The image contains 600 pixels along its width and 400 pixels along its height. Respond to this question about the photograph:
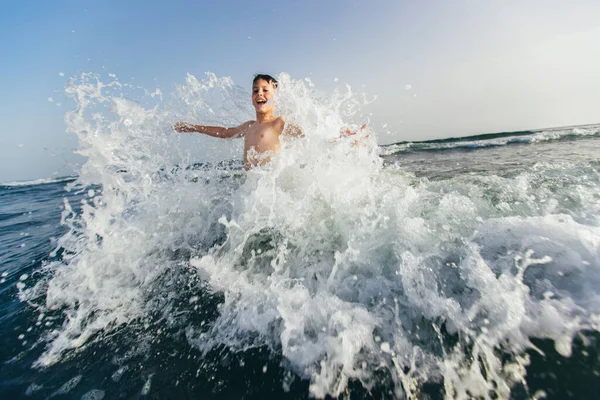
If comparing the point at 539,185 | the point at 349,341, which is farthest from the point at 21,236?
the point at 539,185

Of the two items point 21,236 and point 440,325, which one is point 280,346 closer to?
point 440,325

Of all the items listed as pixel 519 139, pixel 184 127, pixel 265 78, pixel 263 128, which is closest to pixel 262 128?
pixel 263 128

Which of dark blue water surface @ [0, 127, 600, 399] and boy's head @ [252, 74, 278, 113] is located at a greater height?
boy's head @ [252, 74, 278, 113]

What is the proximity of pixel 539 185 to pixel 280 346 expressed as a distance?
154 inches

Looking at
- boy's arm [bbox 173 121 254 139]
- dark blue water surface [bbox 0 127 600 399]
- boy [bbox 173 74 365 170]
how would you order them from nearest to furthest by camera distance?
dark blue water surface [bbox 0 127 600 399] → boy [bbox 173 74 365 170] → boy's arm [bbox 173 121 254 139]

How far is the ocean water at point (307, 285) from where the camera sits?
1531mm

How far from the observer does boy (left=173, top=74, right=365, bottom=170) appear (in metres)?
4.30

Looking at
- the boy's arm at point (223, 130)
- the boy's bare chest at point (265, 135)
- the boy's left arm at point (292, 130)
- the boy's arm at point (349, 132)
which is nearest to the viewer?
the boy's arm at point (349, 132)

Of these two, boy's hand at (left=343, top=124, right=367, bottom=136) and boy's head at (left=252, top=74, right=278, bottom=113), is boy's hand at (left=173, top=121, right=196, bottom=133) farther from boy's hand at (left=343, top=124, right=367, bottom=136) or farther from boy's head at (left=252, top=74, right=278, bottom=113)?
boy's hand at (left=343, top=124, right=367, bottom=136)

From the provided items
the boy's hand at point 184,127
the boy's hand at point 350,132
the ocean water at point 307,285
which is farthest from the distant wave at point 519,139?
the boy's hand at point 184,127

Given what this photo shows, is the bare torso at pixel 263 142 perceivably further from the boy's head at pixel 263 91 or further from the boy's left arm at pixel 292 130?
the boy's head at pixel 263 91

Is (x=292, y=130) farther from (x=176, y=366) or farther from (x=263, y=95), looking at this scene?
(x=176, y=366)

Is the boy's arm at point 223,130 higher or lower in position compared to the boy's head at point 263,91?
lower

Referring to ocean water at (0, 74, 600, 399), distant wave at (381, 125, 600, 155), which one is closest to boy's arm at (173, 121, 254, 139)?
ocean water at (0, 74, 600, 399)
